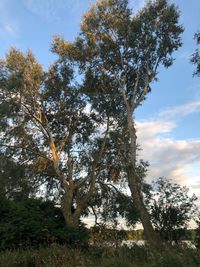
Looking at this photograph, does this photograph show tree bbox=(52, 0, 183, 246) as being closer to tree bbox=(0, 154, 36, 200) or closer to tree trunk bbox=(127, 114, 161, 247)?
tree trunk bbox=(127, 114, 161, 247)

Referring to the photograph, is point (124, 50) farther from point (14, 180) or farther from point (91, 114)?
point (14, 180)

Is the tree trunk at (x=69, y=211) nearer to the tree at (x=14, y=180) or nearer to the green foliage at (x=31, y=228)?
the green foliage at (x=31, y=228)

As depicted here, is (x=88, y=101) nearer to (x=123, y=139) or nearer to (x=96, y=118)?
(x=96, y=118)

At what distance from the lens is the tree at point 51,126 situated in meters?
31.0

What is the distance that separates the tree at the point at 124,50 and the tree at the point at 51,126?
6.13 feet

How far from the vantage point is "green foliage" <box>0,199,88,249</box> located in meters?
21.4

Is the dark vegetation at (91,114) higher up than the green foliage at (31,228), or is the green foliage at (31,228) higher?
the dark vegetation at (91,114)

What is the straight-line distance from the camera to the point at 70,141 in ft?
110

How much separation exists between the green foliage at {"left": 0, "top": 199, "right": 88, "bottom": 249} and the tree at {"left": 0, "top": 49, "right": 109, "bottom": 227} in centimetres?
383

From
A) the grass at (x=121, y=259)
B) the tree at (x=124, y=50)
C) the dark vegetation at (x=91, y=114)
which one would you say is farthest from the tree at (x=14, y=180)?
the grass at (x=121, y=259)

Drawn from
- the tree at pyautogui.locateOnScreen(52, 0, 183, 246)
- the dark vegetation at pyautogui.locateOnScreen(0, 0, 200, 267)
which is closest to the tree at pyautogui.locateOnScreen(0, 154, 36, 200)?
the dark vegetation at pyautogui.locateOnScreen(0, 0, 200, 267)

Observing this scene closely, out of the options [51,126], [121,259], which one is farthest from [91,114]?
[121,259]

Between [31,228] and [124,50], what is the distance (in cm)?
1623

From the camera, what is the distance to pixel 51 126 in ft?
112
